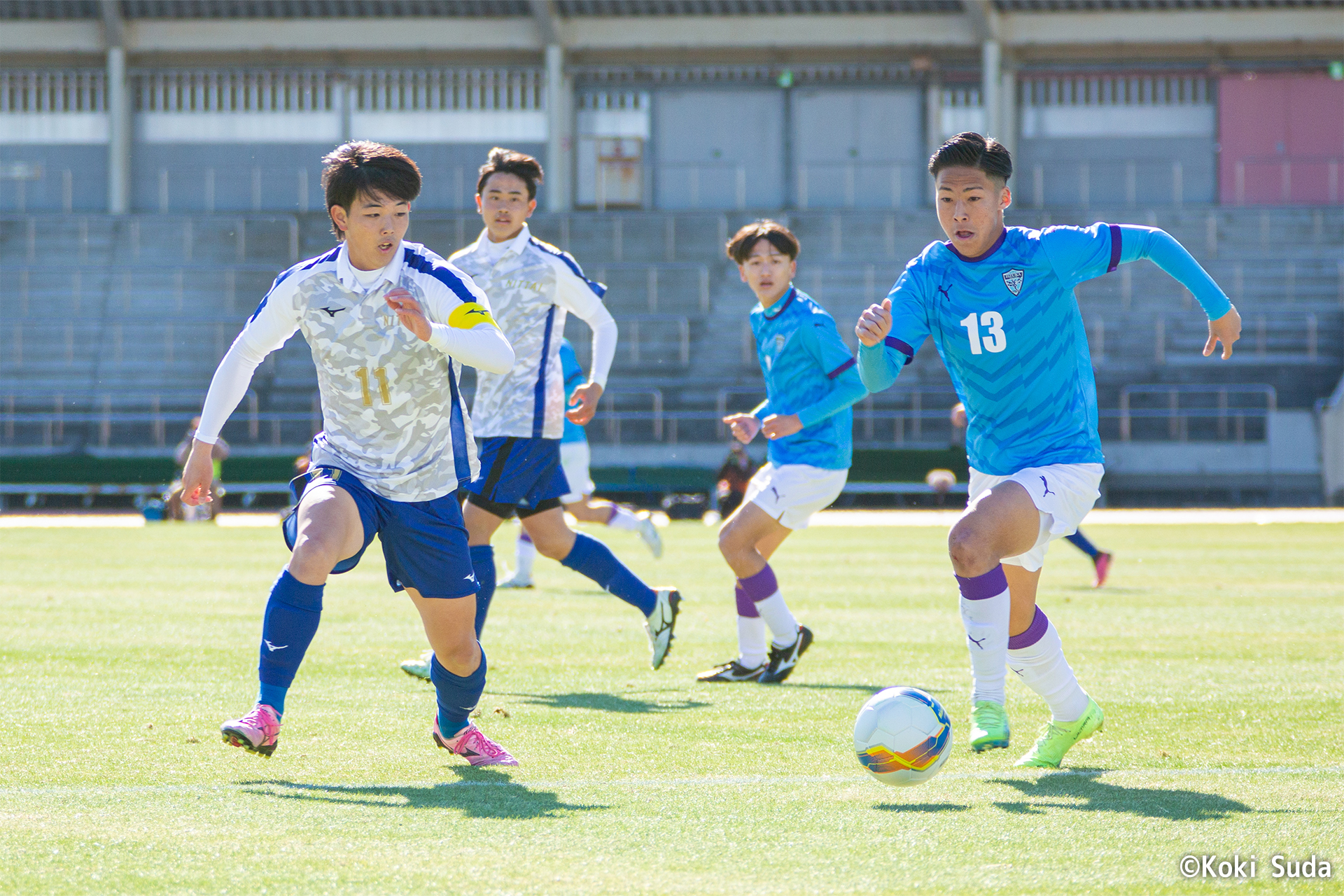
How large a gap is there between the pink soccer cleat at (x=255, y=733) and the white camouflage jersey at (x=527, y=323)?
2.90 metres

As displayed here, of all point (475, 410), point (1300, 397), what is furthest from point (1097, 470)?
point (1300, 397)

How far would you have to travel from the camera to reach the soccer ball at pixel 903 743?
4.45 meters

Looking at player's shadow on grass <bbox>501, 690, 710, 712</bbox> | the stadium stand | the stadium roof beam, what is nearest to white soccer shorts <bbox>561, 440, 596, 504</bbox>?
player's shadow on grass <bbox>501, 690, 710, 712</bbox>

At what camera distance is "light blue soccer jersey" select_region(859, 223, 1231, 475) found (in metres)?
5.09

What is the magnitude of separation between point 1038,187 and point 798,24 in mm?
A: 6426

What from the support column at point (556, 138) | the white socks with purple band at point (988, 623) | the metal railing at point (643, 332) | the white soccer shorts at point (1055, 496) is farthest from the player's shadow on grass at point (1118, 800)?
the support column at point (556, 138)

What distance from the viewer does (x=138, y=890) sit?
3303 millimetres

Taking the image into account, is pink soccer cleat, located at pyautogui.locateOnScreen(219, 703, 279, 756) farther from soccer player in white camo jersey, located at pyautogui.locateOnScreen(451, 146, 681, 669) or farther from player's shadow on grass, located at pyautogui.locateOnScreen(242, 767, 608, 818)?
soccer player in white camo jersey, located at pyautogui.locateOnScreen(451, 146, 681, 669)

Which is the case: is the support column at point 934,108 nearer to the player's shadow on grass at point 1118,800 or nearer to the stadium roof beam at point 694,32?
the stadium roof beam at point 694,32

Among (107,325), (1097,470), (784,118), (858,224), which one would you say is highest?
(784,118)

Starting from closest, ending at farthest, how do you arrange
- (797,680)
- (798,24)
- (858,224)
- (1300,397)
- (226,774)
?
(226,774)
(797,680)
(1300,397)
(858,224)
(798,24)

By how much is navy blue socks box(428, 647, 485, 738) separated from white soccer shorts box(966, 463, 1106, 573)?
167 cm

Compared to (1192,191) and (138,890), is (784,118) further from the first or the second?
(138,890)

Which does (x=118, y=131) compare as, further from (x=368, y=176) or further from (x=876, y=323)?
(x=876, y=323)
